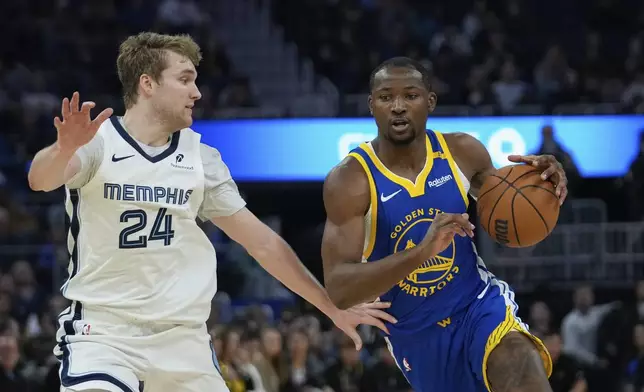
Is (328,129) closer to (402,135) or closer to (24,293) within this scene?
(24,293)

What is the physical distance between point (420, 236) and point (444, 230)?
0.60m

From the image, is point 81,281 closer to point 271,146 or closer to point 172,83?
point 172,83

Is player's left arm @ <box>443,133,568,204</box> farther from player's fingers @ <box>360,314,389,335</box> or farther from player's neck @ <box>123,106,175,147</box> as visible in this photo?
player's neck @ <box>123,106,175,147</box>

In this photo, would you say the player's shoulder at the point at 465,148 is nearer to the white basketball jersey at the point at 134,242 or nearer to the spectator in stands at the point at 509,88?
the white basketball jersey at the point at 134,242

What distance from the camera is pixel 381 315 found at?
562 cm

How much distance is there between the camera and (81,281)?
5.20 metres

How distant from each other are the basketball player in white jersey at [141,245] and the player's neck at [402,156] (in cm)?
90

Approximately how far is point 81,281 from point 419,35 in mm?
14241

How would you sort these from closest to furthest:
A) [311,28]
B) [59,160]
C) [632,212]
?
1. [59,160]
2. [632,212]
3. [311,28]

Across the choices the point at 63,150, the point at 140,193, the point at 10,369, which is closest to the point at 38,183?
the point at 63,150

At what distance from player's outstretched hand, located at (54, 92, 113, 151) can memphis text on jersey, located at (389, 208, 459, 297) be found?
62.6 inches

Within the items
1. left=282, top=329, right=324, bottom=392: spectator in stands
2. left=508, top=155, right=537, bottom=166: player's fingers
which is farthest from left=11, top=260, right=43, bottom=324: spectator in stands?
left=508, top=155, right=537, bottom=166: player's fingers

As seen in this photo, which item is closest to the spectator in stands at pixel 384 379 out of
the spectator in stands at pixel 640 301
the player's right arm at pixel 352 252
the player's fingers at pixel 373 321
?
the spectator in stands at pixel 640 301

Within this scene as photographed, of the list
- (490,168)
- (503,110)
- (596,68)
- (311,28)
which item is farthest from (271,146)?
(490,168)
